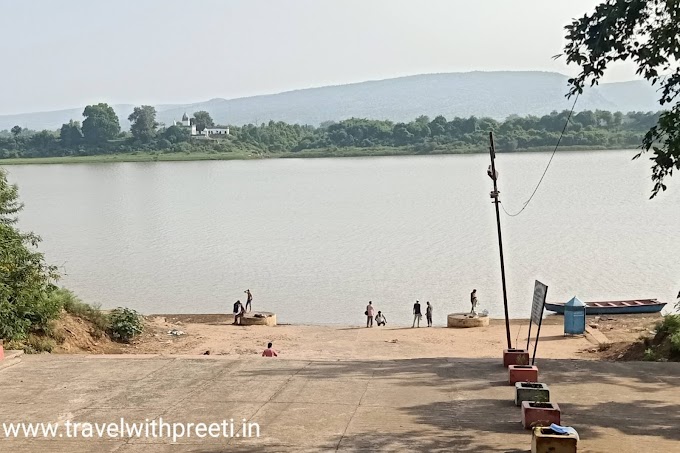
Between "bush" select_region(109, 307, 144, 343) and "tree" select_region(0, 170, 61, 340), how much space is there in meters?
2.90

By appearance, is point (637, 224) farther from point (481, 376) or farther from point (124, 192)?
point (124, 192)

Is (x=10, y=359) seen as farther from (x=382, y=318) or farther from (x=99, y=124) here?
(x=99, y=124)

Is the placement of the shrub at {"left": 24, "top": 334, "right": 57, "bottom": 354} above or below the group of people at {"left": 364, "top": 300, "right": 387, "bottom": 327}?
above

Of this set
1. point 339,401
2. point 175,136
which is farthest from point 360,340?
point 175,136

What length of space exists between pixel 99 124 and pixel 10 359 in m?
160

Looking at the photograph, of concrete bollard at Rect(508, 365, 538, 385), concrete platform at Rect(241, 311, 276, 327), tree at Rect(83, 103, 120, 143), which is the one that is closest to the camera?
concrete bollard at Rect(508, 365, 538, 385)

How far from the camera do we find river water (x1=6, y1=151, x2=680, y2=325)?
125ft

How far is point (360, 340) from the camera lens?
2594 centimetres

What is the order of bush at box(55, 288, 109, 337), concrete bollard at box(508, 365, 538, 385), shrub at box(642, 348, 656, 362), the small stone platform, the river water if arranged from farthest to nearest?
1. the river water
2. the small stone platform
3. bush at box(55, 288, 109, 337)
4. shrub at box(642, 348, 656, 362)
5. concrete bollard at box(508, 365, 538, 385)

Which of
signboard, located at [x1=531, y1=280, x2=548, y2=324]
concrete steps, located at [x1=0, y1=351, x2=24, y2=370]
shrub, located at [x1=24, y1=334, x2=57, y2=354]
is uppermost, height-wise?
signboard, located at [x1=531, y1=280, x2=548, y2=324]

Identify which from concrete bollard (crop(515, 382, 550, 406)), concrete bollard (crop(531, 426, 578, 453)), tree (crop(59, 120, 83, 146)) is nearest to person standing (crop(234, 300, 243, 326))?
concrete bollard (crop(515, 382, 550, 406))

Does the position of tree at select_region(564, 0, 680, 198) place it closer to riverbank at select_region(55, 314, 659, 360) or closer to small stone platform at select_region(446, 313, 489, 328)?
riverbank at select_region(55, 314, 659, 360)

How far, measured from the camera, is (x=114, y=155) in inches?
6678

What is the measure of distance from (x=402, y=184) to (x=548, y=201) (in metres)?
26.0
